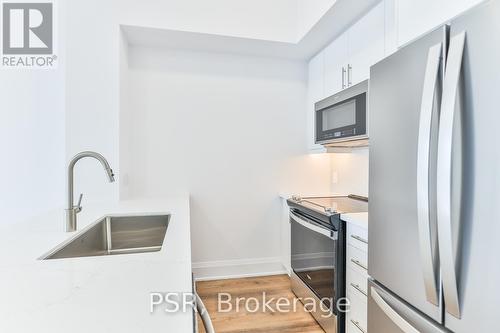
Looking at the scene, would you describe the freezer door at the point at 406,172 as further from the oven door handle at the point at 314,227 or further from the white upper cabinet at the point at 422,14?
the oven door handle at the point at 314,227

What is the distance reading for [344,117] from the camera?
6.82 ft

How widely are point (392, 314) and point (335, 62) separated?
1989 millimetres

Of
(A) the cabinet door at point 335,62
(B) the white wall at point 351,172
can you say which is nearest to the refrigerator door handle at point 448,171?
(A) the cabinet door at point 335,62

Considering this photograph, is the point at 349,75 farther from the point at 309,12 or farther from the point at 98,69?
the point at 98,69

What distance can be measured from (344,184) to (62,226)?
2389mm

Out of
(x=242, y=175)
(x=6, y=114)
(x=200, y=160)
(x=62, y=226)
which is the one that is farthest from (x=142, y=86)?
(x=62, y=226)

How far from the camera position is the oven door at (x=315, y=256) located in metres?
1.78

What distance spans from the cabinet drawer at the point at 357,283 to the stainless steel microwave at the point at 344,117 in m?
0.88

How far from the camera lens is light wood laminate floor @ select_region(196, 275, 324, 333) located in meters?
1.98

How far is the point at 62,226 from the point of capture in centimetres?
134

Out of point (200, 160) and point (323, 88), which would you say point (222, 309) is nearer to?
point (200, 160)

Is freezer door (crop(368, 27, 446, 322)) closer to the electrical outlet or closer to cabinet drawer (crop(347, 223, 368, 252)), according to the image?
cabinet drawer (crop(347, 223, 368, 252))

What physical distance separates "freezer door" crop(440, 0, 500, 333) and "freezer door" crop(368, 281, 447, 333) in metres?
0.11

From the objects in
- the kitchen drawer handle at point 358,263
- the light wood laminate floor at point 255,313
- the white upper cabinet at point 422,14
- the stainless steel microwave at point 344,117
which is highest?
the white upper cabinet at point 422,14
